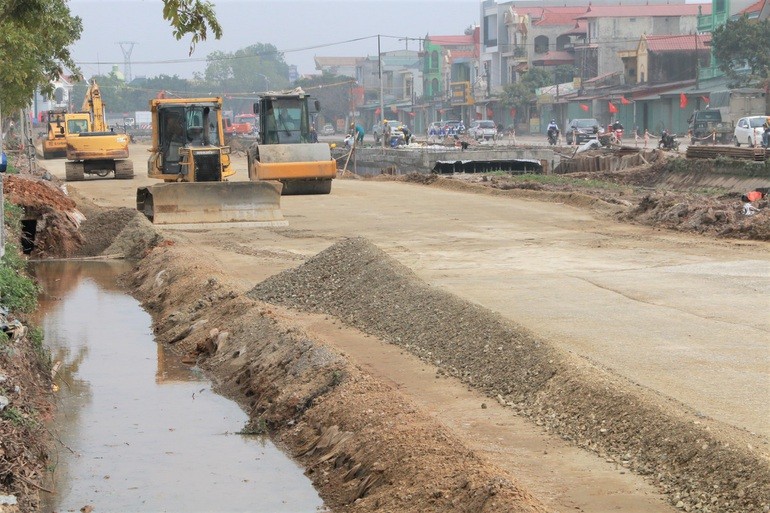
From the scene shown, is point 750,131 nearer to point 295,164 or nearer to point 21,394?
point 295,164

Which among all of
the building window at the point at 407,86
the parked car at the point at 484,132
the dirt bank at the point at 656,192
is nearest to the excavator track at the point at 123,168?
the dirt bank at the point at 656,192

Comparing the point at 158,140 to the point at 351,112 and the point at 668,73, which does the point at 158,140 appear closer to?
the point at 668,73

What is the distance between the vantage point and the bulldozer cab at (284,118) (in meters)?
33.9

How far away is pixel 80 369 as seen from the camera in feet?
44.3

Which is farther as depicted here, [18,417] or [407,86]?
[407,86]

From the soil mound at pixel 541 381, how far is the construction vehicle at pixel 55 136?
45449 mm

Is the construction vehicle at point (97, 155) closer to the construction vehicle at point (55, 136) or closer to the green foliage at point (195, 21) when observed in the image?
the construction vehicle at point (55, 136)

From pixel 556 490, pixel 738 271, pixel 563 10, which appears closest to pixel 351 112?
pixel 563 10

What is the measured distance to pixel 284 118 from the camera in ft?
112

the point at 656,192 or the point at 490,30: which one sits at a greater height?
the point at 490,30

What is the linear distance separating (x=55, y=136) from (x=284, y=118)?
94.7 ft

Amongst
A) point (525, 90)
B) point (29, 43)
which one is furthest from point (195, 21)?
point (525, 90)

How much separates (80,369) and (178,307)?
10.5 ft

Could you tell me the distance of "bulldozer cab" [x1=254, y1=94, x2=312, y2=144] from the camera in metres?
33.9
